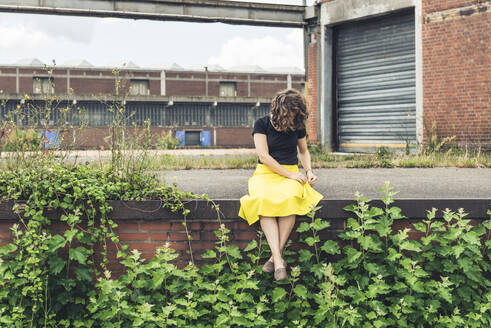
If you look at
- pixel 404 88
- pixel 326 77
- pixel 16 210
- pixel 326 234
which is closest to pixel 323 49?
pixel 326 77

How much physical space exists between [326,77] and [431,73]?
10.4 ft

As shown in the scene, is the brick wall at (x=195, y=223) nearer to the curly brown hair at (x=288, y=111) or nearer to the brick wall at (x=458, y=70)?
the curly brown hair at (x=288, y=111)

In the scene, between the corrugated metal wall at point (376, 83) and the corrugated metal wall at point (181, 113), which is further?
the corrugated metal wall at point (181, 113)

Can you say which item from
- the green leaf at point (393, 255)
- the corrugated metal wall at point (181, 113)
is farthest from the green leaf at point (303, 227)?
the corrugated metal wall at point (181, 113)

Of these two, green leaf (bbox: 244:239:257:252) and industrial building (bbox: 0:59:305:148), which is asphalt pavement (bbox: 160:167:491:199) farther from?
industrial building (bbox: 0:59:305:148)

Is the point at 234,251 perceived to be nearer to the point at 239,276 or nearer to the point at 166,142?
the point at 239,276

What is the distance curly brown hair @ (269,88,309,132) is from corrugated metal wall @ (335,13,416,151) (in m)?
8.52

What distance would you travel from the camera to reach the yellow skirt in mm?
3637

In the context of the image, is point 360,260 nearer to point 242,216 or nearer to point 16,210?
point 242,216

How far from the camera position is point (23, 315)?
3.52m

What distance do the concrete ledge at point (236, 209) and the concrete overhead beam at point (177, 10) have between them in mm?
10899

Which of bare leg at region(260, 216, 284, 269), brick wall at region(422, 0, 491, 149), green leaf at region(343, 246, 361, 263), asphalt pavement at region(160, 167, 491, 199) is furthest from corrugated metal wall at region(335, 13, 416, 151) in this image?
bare leg at region(260, 216, 284, 269)

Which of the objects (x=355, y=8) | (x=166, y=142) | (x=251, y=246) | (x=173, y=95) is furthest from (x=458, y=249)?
(x=173, y=95)

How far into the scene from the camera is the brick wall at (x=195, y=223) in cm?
384
